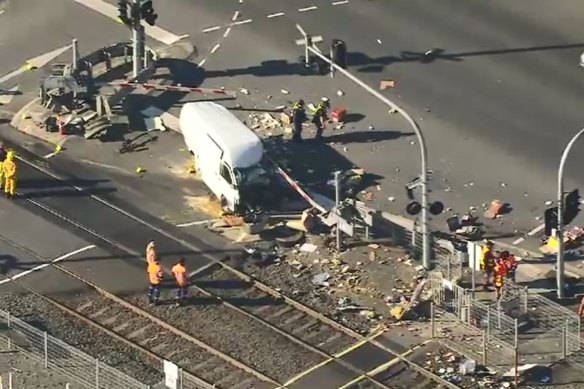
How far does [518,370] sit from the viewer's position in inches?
2648

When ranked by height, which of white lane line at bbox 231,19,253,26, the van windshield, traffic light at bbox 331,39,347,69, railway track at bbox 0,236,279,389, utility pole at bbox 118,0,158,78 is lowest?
railway track at bbox 0,236,279,389

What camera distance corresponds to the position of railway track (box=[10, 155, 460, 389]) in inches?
2697

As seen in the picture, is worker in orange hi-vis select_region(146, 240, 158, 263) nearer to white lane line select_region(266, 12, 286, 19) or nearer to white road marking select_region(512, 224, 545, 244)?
white road marking select_region(512, 224, 545, 244)

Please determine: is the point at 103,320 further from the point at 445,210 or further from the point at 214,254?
the point at 445,210

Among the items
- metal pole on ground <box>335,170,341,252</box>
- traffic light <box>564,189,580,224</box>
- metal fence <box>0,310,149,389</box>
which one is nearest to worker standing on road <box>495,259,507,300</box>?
traffic light <box>564,189,580,224</box>

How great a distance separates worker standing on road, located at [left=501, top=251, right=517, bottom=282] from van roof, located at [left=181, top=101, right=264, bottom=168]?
939cm

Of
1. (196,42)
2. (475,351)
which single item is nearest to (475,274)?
(475,351)

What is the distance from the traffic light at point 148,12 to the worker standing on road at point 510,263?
59.4 ft

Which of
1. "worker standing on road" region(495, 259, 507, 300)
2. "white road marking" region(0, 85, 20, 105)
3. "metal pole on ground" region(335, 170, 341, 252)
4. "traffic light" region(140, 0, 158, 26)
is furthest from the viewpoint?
"white road marking" region(0, 85, 20, 105)

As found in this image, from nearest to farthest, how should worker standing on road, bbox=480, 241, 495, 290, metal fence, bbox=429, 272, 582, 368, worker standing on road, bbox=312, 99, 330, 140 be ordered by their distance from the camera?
metal fence, bbox=429, 272, 582, 368 → worker standing on road, bbox=480, 241, 495, 290 → worker standing on road, bbox=312, 99, 330, 140

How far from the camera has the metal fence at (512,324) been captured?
2675 inches

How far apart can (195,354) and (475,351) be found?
862 centimetres

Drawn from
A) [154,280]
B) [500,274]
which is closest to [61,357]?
[154,280]

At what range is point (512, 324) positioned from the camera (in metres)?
68.5
